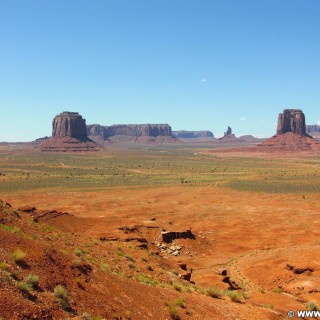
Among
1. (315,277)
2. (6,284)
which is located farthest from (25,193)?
(6,284)

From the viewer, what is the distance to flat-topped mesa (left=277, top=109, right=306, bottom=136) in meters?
193

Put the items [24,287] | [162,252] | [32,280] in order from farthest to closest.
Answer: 1. [162,252]
2. [32,280]
3. [24,287]

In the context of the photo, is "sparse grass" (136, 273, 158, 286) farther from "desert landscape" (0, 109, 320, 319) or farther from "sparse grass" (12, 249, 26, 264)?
"sparse grass" (12, 249, 26, 264)

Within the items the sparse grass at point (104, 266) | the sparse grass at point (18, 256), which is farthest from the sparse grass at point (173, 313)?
the sparse grass at point (18, 256)

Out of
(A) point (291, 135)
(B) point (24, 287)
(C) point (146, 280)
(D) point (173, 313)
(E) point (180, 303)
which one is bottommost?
(C) point (146, 280)

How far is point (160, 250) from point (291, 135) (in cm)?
18024

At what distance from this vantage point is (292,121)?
194m

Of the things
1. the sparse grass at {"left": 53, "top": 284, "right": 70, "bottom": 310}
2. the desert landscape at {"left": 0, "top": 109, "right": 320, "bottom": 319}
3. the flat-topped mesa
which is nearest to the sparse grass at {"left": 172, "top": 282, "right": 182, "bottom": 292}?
the desert landscape at {"left": 0, "top": 109, "right": 320, "bottom": 319}

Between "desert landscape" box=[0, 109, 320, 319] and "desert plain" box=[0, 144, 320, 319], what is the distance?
2.4 inches

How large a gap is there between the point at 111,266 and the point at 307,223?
29.1m

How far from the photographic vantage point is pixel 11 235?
13.0 m

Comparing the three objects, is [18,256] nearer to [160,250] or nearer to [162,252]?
[162,252]

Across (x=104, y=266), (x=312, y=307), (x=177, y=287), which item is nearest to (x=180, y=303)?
(x=177, y=287)

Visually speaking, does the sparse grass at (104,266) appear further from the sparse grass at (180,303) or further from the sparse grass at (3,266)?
the sparse grass at (3,266)
